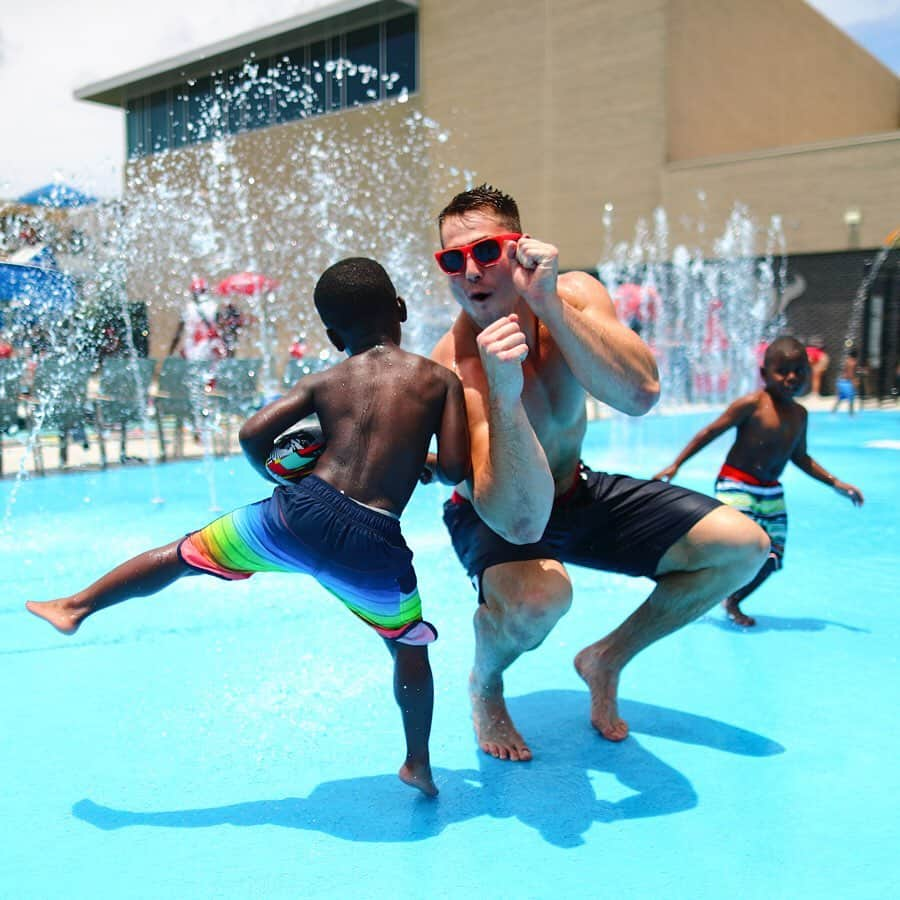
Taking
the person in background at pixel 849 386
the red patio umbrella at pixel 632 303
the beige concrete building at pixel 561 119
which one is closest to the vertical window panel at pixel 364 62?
→ the beige concrete building at pixel 561 119

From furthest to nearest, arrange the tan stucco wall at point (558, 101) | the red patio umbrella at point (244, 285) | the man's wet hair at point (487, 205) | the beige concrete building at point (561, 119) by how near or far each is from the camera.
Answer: the tan stucco wall at point (558, 101)
the beige concrete building at point (561, 119)
the red patio umbrella at point (244, 285)
the man's wet hair at point (487, 205)

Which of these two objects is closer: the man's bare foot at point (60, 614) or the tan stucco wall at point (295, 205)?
the man's bare foot at point (60, 614)

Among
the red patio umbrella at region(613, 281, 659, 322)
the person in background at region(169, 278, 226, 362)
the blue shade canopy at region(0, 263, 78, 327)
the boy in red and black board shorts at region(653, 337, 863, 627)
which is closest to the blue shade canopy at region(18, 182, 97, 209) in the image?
the blue shade canopy at region(0, 263, 78, 327)

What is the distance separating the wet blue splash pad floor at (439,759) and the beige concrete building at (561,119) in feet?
53.1

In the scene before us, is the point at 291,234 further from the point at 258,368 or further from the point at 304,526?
the point at 304,526

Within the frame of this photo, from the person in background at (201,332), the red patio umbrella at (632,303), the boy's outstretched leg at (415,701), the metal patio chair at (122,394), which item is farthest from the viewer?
the red patio umbrella at (632,303)

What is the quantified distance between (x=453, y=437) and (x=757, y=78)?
26993 millimetres

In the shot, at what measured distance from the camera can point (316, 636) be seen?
376 cm

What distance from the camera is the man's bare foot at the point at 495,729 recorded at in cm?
260

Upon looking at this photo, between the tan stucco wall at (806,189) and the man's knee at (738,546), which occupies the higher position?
the tan stucco wall at (806,189)

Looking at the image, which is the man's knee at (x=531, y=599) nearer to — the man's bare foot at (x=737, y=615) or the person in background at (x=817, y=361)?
the man's bare foot at (x=737, y=615)

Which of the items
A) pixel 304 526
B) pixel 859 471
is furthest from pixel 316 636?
pixel 859 471

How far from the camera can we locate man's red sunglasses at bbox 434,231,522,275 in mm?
2139

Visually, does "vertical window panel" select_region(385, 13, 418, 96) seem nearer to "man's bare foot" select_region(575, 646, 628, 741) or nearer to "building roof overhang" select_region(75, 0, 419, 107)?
"building roof overhang" select_region(75, 0, 419, 107)
